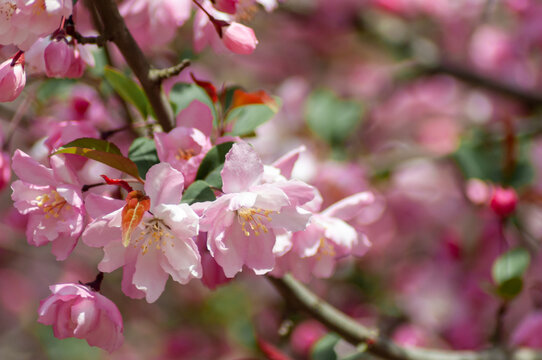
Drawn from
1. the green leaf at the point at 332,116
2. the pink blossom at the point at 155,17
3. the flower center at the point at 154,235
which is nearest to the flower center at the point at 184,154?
the flower center at the point at 154,235

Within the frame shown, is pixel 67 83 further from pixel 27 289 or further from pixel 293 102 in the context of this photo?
pixel 27 289

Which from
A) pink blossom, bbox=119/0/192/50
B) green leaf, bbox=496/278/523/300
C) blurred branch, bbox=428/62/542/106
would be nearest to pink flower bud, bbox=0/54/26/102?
pink blossom, bbox=119/0/192/50

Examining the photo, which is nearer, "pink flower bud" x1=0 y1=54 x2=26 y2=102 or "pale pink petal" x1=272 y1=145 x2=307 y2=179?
"pink flower bud" x1=0 y1=54 x2=26 y2=102

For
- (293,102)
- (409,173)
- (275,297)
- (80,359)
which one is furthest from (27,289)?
(409,173)

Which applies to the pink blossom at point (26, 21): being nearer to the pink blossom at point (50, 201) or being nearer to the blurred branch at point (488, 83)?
the pink blossom at point (50, 201)

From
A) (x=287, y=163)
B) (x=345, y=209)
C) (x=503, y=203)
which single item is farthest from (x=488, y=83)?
(x=287, y=163)

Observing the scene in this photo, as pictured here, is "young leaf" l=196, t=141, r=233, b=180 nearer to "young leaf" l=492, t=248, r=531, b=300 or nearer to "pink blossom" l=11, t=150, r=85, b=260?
"pink blossom" l=11, t=150, r=85, b=260
